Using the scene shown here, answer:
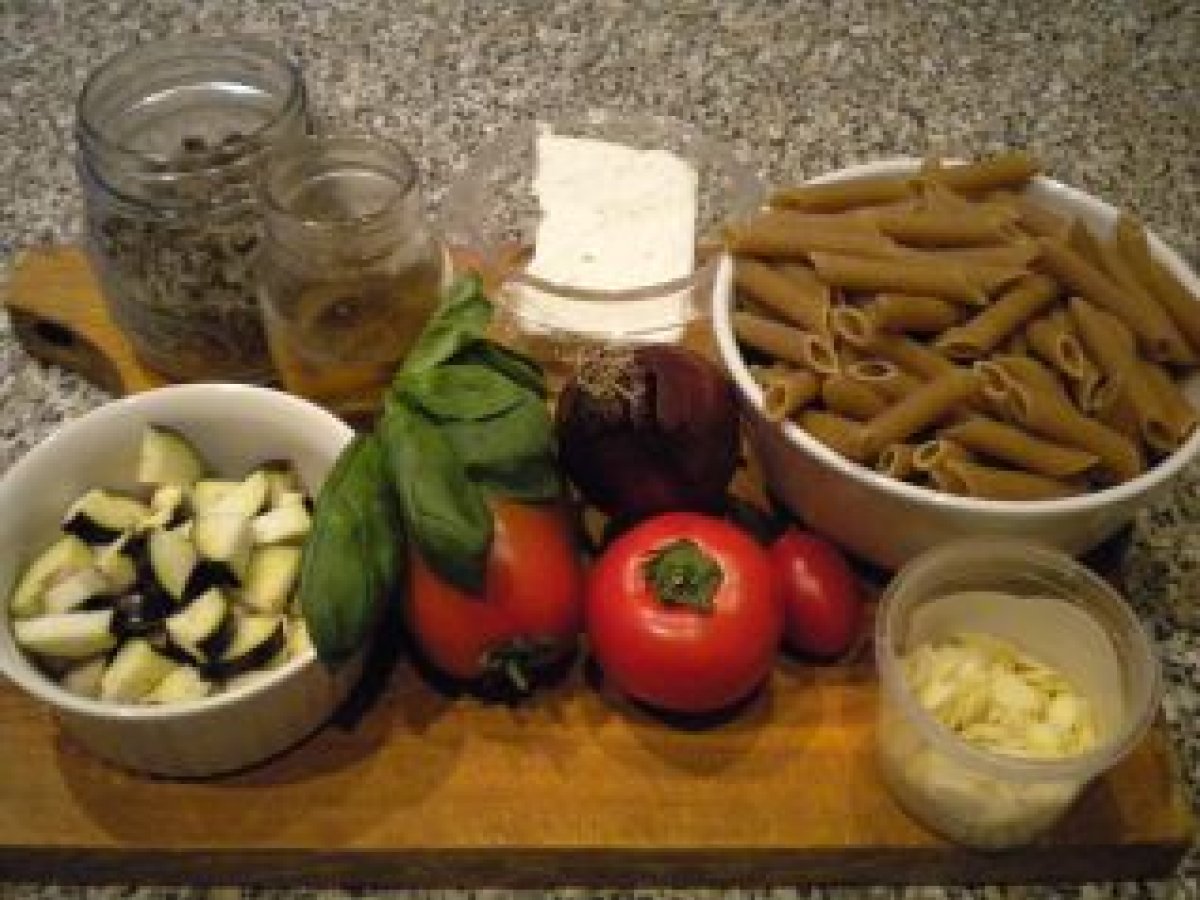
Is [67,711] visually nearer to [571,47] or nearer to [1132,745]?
[1132,745]

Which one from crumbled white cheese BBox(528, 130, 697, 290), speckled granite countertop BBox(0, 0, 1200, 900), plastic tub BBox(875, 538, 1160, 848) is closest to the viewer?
plastic tub BBox(875, 538, 1160, 848)

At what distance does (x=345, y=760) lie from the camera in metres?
0.75

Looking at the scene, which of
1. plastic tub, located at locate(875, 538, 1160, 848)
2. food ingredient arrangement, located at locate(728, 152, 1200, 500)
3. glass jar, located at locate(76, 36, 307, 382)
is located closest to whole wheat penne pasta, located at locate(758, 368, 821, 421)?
food ingredient arrangement, located at locate(728, 152, 1200, 500)

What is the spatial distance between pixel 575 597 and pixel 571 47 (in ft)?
2.14

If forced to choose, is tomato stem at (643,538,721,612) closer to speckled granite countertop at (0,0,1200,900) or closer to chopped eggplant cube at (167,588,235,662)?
chopped eggplant cube at (167,588,235,662)

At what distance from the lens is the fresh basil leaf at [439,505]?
694 millimetres

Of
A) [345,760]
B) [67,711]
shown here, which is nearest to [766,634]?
[345,760]

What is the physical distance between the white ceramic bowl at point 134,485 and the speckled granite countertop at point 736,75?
1.13ft

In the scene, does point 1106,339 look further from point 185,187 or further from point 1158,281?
point 185,187

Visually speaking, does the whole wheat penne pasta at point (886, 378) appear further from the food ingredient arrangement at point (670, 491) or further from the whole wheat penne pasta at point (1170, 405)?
the whole wheat penne pasta at point (1170, 405)

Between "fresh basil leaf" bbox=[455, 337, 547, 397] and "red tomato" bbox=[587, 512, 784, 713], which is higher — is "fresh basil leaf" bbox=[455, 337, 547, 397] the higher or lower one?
the higher one

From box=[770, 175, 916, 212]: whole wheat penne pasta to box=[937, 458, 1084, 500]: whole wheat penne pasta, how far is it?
7.7 inches

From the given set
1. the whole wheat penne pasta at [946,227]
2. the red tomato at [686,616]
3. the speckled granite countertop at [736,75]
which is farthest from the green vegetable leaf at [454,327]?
the speckled granite countertop at [736,75]

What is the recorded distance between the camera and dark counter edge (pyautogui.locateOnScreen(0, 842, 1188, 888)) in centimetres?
72
